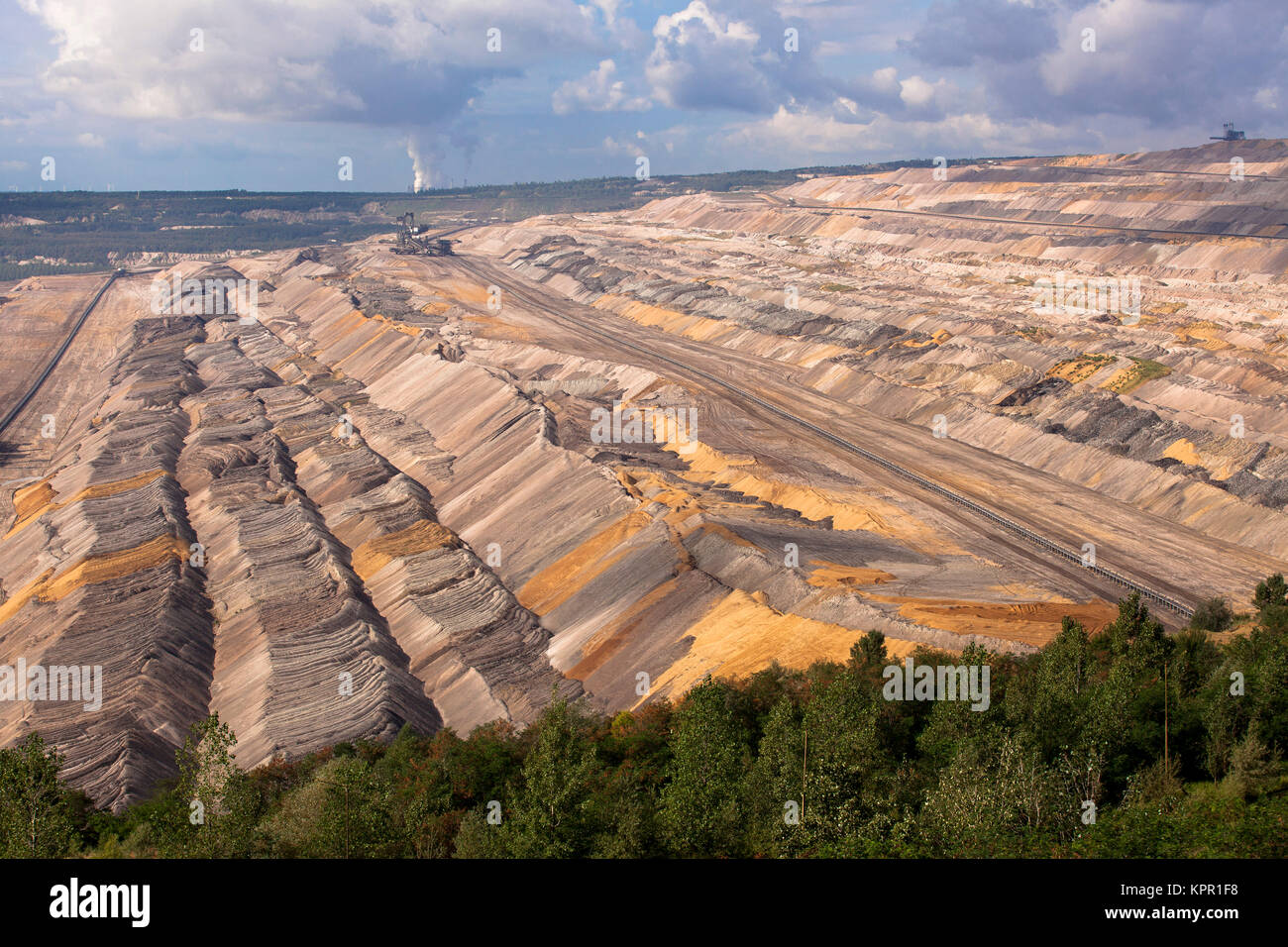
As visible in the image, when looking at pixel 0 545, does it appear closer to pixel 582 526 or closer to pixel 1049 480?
pixel 582 526

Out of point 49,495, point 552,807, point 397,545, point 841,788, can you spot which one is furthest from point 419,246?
point 841,788

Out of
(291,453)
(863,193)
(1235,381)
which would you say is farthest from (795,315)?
(863,193)

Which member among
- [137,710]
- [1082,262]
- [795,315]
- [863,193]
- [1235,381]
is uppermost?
[863,193]

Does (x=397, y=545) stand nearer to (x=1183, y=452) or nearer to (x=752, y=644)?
(x=752, y=644)

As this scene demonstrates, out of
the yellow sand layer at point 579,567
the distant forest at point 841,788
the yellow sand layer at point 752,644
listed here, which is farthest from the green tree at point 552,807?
the yellow sand layer at point 579,567

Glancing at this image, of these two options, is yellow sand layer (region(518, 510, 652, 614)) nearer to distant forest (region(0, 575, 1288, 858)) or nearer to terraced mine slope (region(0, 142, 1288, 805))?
terraced mine slope (region(0, 142, 1288, 805))

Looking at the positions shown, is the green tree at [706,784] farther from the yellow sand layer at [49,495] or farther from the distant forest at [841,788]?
the yellow sand layer at [49,495]
